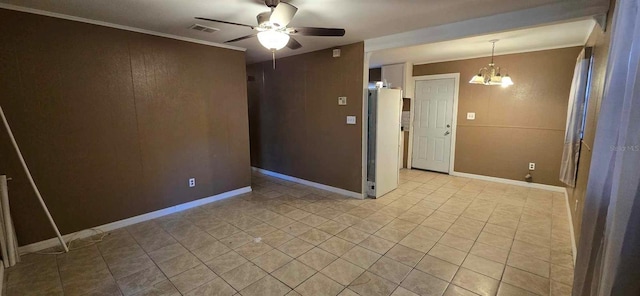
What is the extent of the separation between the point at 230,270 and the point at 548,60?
5361mm

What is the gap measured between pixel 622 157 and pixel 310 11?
7.78ft

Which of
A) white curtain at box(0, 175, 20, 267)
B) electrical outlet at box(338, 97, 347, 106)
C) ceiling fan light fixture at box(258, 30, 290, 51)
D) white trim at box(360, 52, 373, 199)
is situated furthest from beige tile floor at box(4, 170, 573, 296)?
ceiling fan light fixture at box(258, 30, 290, 51)

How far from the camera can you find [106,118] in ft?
9.77

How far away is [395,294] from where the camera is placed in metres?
2.00

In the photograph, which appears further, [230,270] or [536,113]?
[536,113]

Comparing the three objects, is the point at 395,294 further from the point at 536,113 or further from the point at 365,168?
the point at 536,113

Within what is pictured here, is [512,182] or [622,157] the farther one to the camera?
[512,182]

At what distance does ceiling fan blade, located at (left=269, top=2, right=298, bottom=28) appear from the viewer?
1.92 m

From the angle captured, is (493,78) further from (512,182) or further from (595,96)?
(512,182)

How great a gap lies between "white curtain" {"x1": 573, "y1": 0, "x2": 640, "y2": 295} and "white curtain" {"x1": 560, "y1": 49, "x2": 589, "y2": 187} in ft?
8.74

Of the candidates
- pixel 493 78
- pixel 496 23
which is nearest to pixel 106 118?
pixel 496 23

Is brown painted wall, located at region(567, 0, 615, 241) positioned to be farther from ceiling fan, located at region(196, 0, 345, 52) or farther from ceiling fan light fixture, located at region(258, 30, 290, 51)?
ceiling fan light fixture, located at region(258, 30, 290, 51)

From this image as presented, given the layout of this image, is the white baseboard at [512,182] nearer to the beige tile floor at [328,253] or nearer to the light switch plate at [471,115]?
the beige tile floor at [328,253]

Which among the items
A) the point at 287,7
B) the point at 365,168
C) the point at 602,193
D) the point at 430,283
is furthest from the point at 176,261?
the point at 602,193
